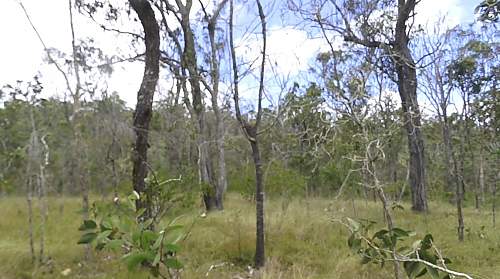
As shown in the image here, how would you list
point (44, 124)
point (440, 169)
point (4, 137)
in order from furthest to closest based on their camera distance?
point (4, 137) < point (44, 124) < point (440, 169)

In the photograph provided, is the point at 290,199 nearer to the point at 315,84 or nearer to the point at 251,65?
the point at 315,84

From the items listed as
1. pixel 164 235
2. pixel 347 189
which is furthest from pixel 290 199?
pixel 164 235

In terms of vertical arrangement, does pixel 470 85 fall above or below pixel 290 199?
above

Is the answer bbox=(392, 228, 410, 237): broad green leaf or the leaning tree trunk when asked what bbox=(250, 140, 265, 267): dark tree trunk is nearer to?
the leaning tree trunk

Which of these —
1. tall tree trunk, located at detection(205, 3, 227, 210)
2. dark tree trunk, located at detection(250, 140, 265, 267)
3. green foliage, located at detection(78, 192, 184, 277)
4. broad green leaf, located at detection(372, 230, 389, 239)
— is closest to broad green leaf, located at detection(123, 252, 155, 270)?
green foliage, located at detection(78, 192, 184, 277)

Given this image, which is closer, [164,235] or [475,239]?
[164,235]

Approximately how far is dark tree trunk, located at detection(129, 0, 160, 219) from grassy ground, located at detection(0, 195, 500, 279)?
1.07 m

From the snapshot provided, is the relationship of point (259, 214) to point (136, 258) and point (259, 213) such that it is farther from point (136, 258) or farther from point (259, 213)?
point (136, 258)

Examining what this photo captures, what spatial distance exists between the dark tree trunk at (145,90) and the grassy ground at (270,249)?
42.3 inches

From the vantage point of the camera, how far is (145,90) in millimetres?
6473

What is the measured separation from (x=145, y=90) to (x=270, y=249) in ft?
9.82

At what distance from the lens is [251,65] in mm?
6262

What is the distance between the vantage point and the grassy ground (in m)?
5.63

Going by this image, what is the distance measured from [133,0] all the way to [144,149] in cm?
213
